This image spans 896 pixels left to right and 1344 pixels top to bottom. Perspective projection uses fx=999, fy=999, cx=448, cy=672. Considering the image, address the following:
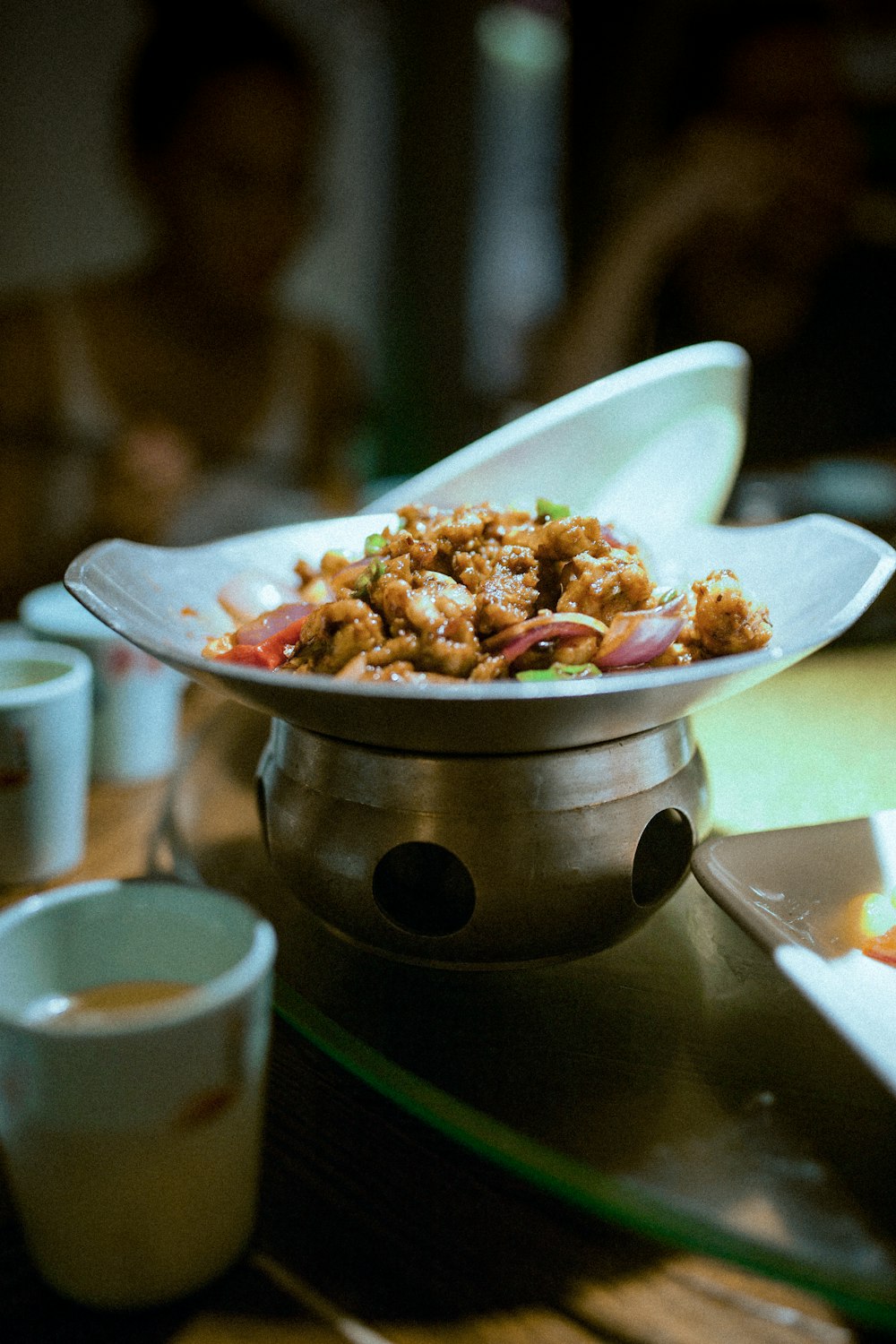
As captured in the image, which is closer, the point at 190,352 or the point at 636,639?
the point at 636,639

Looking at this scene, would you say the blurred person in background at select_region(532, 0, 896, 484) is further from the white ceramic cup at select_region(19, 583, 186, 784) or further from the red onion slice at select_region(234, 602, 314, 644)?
the red onion slice at select_region(234, 602, 314, 644)

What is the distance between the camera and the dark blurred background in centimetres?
429

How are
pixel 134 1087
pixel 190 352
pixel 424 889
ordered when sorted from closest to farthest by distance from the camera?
pixel 134 1087 < pixel 424 889 < pixel 190 352

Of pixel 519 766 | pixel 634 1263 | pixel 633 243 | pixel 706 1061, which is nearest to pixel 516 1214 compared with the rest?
pixel 634 1263

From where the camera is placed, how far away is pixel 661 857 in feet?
2.88

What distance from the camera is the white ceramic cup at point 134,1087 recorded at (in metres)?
0.53

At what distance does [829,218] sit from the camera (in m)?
4.59

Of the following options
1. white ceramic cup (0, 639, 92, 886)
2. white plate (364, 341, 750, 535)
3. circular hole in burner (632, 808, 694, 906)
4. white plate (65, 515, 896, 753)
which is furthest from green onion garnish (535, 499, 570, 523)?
white ceramic cup (0, 639, 92, 886)

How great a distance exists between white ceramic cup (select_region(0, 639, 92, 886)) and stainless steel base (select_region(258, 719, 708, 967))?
327 millimetres

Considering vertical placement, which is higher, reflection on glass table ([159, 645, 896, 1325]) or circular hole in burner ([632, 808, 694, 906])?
circular hole in burner ([632, 808, 694, 906])

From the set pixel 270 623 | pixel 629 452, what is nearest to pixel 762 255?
pixel 629 452

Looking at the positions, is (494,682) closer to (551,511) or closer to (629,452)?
(551,511)

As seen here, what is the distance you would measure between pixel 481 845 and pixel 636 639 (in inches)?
9.3

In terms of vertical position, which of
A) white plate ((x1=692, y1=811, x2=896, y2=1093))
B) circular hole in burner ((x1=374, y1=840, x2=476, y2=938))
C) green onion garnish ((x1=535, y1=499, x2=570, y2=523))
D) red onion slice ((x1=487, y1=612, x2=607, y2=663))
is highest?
green onion garnish ((x1=535, y1=499, x2=570, y2=523))
